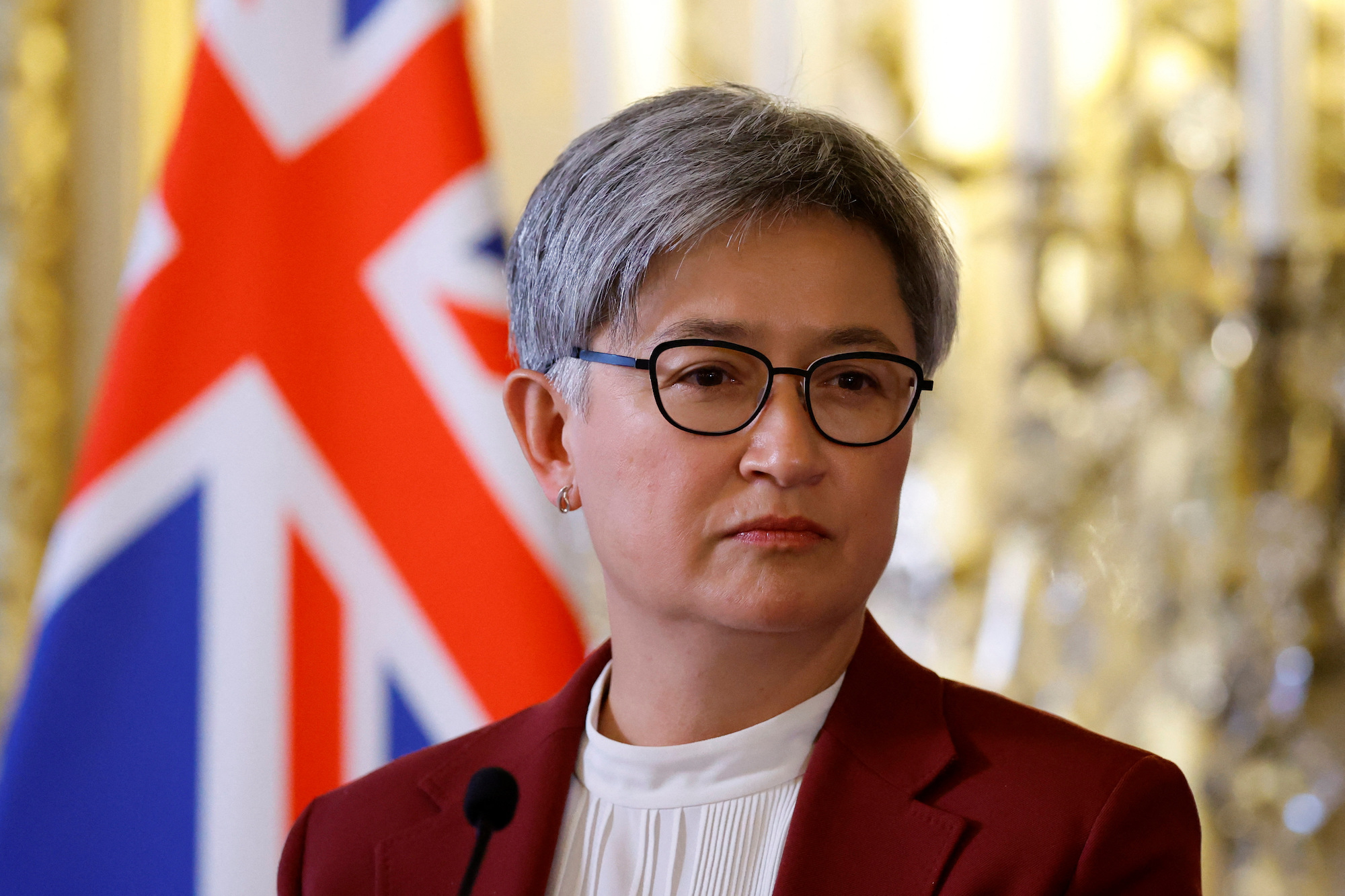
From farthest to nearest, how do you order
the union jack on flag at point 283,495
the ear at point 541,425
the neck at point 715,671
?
1. the union jack on flag at point 283,495
2. the ear at point 541,425
3. the neck at point 715,671

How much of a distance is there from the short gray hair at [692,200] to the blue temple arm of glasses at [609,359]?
18 mm

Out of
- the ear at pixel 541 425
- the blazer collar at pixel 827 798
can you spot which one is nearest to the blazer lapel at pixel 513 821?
the blazer collar at pixel 827 798

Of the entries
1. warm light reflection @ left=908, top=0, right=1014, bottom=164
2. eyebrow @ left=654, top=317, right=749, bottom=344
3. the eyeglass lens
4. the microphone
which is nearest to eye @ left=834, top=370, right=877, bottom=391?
the eyeglass lens

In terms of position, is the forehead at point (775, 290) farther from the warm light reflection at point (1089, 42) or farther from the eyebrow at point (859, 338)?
the warm light reflection at point (1089, 42)

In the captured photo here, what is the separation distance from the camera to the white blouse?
1.31m

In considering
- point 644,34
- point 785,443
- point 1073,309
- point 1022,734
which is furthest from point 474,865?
point 644,34

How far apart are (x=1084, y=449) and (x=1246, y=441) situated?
1.05 feet

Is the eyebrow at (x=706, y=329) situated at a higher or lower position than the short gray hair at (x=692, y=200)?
lower

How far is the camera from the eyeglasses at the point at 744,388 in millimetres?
1232

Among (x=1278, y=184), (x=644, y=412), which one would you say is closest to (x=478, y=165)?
(x=644, y=412)

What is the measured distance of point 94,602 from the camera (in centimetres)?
201

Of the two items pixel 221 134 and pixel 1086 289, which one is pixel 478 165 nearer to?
pixel 221 134

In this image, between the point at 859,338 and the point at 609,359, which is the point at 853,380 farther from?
the point at 609,359

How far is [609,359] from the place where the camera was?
130 cm
